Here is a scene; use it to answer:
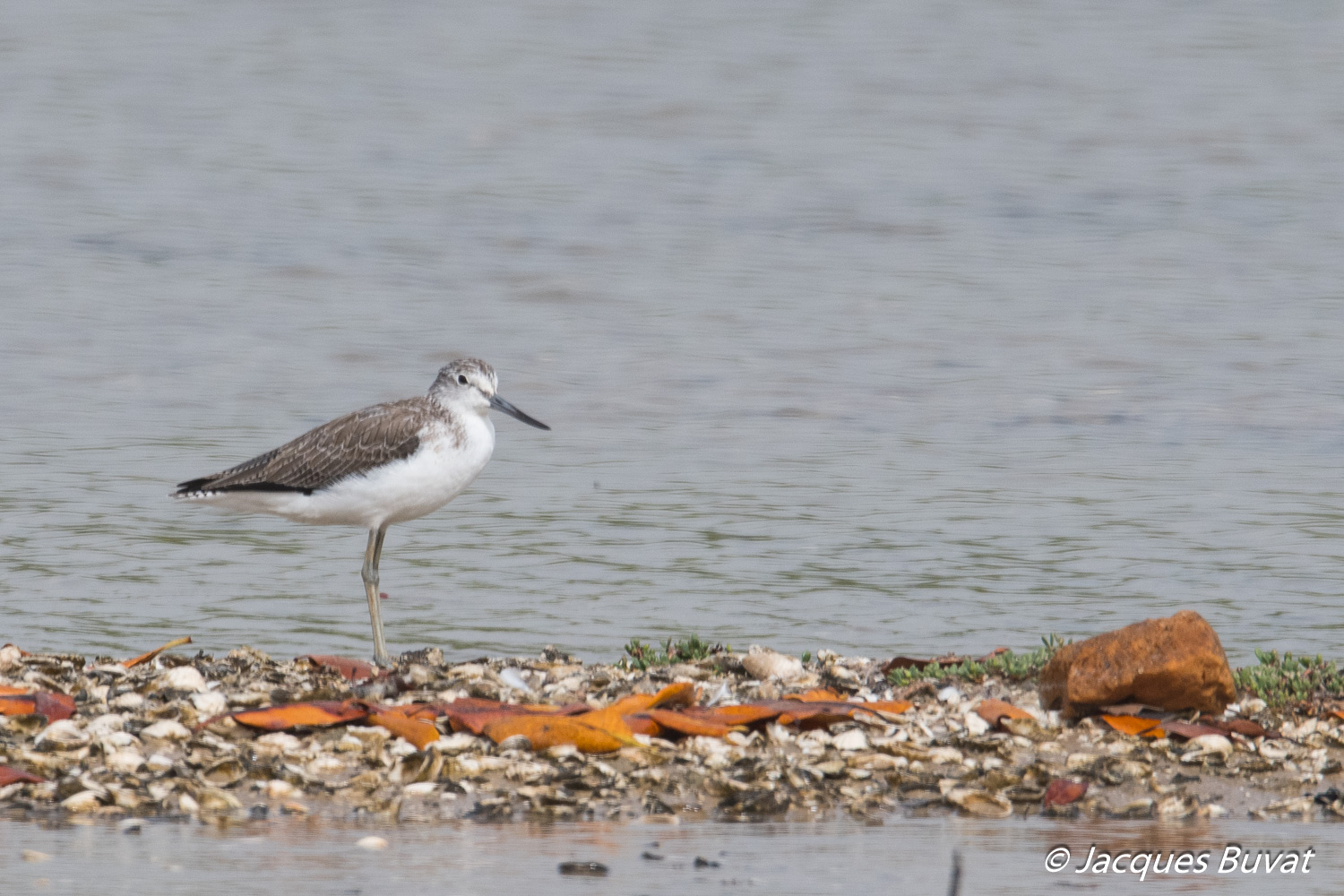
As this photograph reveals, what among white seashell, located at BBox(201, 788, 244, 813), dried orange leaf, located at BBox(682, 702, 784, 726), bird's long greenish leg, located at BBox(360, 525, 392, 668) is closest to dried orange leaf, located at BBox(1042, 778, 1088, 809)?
dried orange leaf, located at BBox(682, 702, 784, 726)

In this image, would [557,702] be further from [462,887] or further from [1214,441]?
[1214,441]

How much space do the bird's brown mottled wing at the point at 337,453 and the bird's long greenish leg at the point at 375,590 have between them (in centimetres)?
53

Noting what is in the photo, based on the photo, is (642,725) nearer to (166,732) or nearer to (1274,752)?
(166,732)

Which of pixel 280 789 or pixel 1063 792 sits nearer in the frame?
pixel 280 789

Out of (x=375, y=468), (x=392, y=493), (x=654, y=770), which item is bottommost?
(x=654, y=770)

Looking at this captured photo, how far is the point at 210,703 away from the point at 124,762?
785mm

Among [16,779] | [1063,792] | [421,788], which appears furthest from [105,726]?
[1063,792]

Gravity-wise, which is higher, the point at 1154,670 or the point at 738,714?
the point at 1154,670

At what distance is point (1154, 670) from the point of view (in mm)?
7086

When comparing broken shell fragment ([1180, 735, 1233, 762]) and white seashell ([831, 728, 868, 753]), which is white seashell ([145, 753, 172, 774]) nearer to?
white seashell ([831, 728, 868, 753])

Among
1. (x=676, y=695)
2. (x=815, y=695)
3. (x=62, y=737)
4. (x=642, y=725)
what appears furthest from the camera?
(x=815, y=695)

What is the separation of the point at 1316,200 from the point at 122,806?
24169 millimetres

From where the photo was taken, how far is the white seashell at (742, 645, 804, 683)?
8.34m

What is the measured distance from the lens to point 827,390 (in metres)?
17.6
